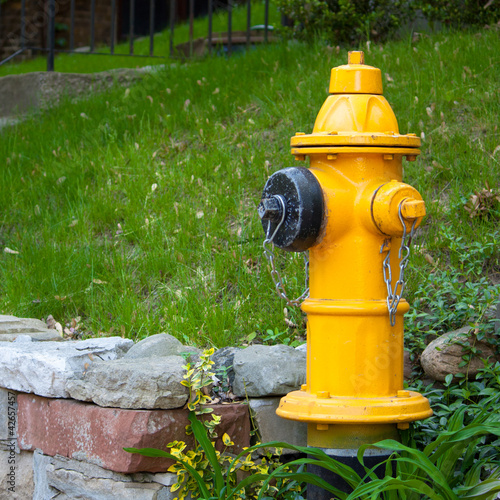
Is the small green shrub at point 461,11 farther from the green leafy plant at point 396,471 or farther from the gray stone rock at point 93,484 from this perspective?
the gray stone rock at point 93,484

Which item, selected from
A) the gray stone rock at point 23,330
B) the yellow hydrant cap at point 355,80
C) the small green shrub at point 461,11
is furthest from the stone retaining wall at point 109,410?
the small green shrub at point 461,11

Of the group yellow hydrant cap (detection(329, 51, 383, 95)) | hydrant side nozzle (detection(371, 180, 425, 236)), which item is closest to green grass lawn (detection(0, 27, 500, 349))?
hydrant side nozzle (detection(371, 180, 425, 236))

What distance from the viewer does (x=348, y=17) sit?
212 inches

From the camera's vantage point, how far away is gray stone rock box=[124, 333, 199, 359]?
256 centimetres

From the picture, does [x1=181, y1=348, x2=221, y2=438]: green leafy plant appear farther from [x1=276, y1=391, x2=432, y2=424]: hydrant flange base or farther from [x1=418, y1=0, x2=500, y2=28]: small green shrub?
[x1=418, y1=0, x2=500, y2=28]: small green shrub

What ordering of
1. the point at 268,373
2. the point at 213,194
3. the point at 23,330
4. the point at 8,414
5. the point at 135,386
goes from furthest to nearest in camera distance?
the point at 213,194, the point at 23,330, the point at 8,414, the point at 268,373, the point at 135,386

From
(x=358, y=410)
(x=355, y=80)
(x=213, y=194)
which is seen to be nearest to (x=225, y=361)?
(x=358, y=410)

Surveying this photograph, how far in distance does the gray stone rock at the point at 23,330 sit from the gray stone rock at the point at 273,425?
1.04m

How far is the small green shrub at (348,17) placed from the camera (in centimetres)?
534

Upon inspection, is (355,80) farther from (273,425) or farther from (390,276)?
(273,425)

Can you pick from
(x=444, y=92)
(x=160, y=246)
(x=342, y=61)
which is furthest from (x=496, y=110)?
(x=160, y=246)

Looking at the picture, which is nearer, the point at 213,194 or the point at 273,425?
the point at 273,425

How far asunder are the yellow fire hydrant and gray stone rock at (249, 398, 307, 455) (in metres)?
0.34

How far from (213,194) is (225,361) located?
1.47 metres
